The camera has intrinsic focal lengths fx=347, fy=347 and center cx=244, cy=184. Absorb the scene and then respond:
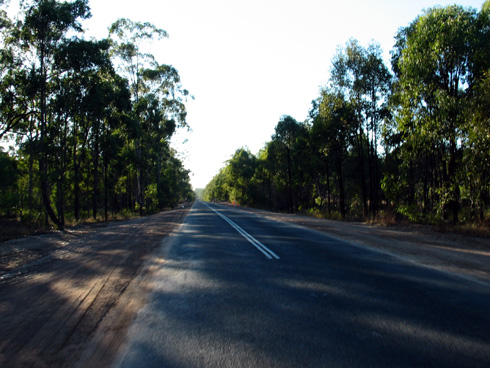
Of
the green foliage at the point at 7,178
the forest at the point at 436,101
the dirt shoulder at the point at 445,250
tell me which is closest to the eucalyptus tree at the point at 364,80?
the forest at the point at 436,101

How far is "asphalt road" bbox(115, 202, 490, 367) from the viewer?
3.39 m

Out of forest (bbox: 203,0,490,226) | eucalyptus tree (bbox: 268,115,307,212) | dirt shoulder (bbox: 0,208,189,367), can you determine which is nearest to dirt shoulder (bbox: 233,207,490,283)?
forest (bbox: 203,0,490,226)

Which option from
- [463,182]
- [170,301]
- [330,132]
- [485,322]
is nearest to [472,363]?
[485,322]

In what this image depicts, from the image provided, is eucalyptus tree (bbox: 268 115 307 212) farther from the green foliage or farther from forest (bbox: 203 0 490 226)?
the green foliage

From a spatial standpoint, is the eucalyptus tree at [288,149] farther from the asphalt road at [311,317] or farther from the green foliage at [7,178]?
the asphalt road at [311,317]

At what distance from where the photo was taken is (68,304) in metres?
5.42

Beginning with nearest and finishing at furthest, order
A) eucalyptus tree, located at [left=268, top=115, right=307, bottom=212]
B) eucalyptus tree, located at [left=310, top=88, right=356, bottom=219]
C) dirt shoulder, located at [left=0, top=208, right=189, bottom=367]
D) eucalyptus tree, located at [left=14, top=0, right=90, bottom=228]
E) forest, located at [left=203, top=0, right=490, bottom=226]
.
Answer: dirt shoulder, located at [left=0, top=208, right=189, bottom=367] → forest, located at [left=203, top=0, right=490, bottom=226] → eucalyptus tree, located at [left=14, top=0, right=90, bottom=228] → eucalyptus tree, located at [left=310, top=88, right=356, bottom=219] → eucalyptus tree, located at [left=268, top=115, right=307, bottom=212]

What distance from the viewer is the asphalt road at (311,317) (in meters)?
3.39

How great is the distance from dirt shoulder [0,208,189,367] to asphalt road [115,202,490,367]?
0.36 metres

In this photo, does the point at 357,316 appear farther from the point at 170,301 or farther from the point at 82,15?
the point at 82,15

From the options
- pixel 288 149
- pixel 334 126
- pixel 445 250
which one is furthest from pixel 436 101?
pixel 288 149

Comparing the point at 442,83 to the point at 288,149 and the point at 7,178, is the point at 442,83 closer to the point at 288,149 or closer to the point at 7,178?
the point at 288,149

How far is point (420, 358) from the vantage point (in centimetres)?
327

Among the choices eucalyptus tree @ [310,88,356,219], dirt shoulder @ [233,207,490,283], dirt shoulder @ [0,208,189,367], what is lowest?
dirt shoulder @ [0,208,189,367]
